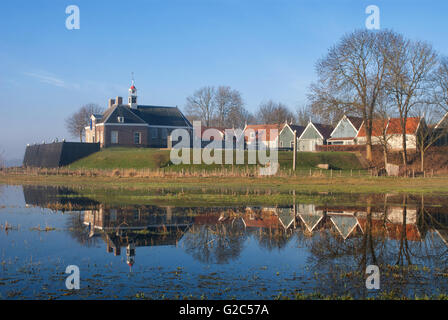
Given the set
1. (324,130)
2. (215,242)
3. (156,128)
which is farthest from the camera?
(324,130)

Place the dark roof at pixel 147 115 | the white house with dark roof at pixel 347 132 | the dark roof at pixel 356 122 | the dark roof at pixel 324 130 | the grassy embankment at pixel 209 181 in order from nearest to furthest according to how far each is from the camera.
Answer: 1. the grassy embankment at pixel 209 181
2. the dark roof at pixel 147 115
3. the white house with dark roof at pixel 347 132
4. the dark roof at pixel 356 122
5. the dark roof at pixel 324 130

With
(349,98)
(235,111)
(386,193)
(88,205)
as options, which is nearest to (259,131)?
(235,111)

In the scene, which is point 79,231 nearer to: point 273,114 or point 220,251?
point 220,251

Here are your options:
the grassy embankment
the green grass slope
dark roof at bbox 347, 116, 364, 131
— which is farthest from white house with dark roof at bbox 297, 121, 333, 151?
the grassy embankment

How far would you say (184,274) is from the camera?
27.7 ft

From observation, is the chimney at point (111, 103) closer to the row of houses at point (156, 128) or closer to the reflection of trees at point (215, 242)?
the row of houses at point (156, 128)

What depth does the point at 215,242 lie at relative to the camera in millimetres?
11477

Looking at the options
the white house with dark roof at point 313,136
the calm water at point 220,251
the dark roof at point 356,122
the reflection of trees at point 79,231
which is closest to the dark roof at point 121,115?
the white house with dark roof at point 313,136

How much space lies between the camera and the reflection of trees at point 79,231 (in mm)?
11422

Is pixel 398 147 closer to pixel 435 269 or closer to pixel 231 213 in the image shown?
pixel 231 213

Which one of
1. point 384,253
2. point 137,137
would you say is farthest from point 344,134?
point 384,253

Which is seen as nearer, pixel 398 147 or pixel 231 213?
pixel 231 213

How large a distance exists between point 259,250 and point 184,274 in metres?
2.81

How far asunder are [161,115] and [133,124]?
6.14 m
